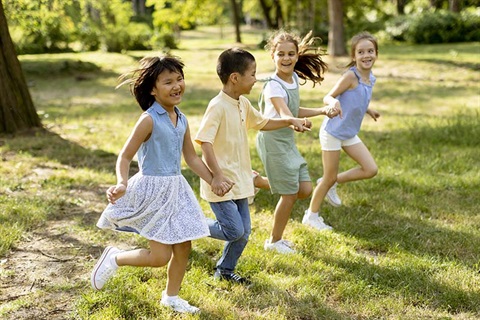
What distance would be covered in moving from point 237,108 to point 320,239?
1562 mm

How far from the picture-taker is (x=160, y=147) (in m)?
3.53

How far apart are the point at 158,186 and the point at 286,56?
5.53 feet

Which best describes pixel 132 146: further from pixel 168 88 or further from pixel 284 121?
pixel 284 121

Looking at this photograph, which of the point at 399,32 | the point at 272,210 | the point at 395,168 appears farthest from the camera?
the point at 399,32

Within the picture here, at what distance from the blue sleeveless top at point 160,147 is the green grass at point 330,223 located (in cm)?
87

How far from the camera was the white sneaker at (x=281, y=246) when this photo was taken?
15.4ft

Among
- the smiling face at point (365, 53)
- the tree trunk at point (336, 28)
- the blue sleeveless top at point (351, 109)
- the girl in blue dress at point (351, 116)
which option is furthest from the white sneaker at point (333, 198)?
the tree trunk at point (336, 28)

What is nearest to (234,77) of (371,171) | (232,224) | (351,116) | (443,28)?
(232,224)

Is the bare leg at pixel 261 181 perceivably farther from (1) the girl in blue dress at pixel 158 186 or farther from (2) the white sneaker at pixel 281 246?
(1) the girl in blue dress at pixel 158 186

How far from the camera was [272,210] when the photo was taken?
5.80 m

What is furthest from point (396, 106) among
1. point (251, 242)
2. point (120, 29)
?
point (120, 29)

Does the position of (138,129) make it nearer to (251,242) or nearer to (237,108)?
(237,108)

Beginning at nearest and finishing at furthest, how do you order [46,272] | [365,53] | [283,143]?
[46,272], [283,143], [365,53]

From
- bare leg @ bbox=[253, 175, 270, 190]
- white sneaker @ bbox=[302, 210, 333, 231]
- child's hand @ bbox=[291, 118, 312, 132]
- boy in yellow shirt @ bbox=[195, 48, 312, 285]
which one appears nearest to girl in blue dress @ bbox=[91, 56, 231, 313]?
boy in yellow shirt @ bbox=[195, 48, 312, 285]
